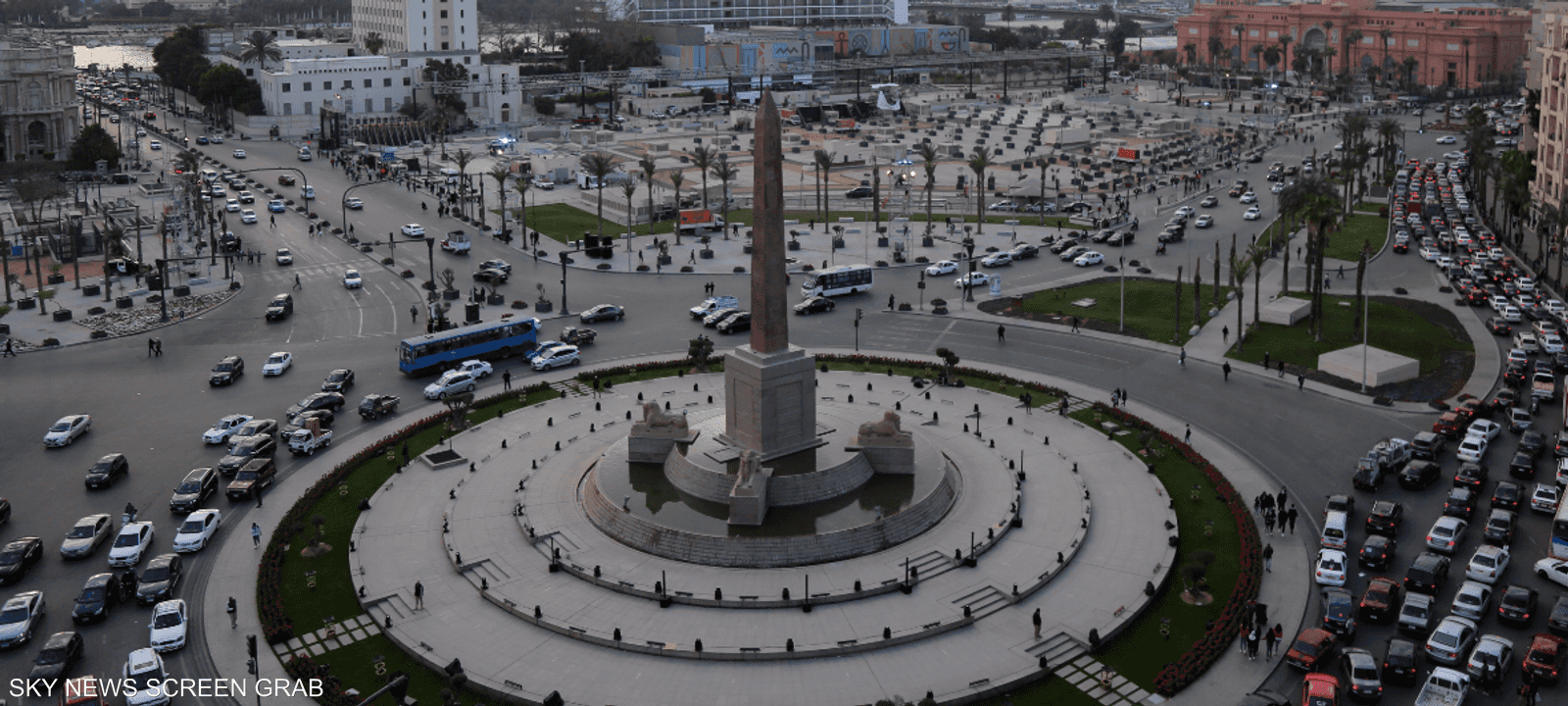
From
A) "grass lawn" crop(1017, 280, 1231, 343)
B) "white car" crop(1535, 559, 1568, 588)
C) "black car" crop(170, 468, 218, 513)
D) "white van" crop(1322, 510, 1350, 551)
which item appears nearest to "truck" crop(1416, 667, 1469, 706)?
"white van" crop(1322, 510, 1350, 551)

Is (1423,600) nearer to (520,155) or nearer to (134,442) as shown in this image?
(134,442)

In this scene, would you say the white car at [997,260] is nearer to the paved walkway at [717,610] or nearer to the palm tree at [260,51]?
the paved walkway at [717,610]

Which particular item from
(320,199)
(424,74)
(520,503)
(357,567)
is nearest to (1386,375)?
(520,503)

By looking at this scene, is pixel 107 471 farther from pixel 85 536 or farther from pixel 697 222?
pixel 697 222

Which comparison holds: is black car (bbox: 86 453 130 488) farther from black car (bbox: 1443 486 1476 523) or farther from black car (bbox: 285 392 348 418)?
black car (bbox: 1443 486 1476 523)

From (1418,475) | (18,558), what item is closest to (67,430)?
(18,558)

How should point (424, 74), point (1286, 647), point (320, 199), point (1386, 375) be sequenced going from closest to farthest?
point (1286, 647) < point (1386, 375) < point (320, 199) < point (424, 74)

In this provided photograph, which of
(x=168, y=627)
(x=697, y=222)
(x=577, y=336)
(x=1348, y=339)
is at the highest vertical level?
(x=697, y=222)
